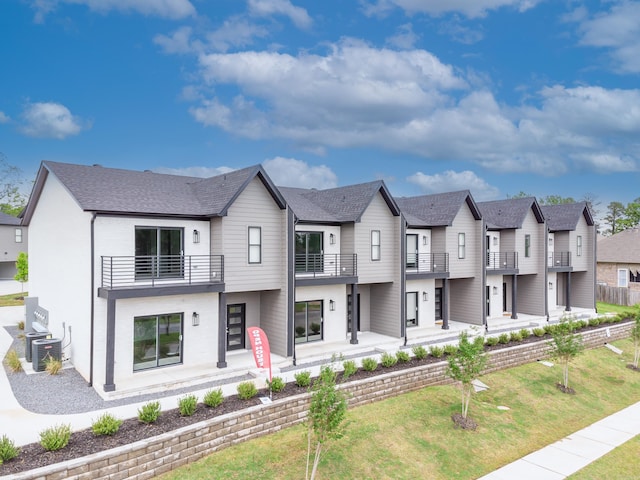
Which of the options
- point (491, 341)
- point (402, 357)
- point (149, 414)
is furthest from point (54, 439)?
point (491, 341)

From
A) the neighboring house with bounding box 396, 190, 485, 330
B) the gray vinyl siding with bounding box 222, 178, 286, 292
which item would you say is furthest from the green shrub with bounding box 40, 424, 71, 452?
the neighboring house with bounding box 396, 190, 485, 330

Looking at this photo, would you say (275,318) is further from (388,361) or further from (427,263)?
A: (427,263)

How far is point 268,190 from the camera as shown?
54.9 ft

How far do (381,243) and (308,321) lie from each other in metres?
5.43

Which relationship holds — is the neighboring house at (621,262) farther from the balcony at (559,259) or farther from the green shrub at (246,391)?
the green shrub at (246,391)

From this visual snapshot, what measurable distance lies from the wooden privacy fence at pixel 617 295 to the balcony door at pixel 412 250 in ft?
81.2

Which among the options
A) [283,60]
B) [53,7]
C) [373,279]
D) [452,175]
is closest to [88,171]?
[373,279]

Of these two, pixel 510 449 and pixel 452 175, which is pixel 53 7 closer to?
pixel 510 449

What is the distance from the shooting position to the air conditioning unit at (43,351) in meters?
14.8

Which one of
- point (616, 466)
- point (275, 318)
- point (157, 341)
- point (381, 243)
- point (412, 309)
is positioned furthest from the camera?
point (412, 309)

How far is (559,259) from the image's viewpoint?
32031mm

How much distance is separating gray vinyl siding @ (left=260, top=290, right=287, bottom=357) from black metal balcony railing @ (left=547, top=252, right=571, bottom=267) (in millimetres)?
23804

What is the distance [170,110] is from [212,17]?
10.1 m

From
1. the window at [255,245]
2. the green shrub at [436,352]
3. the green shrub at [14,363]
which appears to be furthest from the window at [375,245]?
the green shrub at [14,363]
